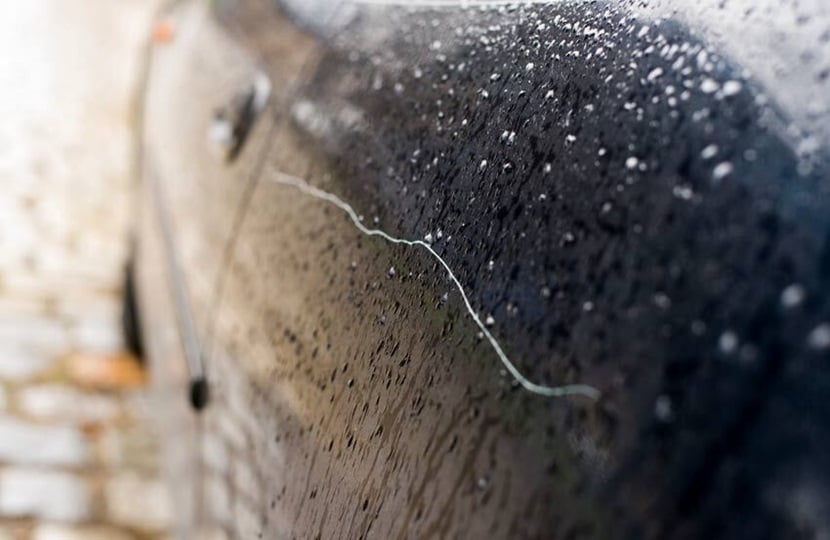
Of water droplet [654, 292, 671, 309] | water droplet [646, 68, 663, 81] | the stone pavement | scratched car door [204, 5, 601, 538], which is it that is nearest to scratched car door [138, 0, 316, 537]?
scratched car door [204, 5, 601, 538]

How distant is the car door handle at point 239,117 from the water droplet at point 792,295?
3.11 ft

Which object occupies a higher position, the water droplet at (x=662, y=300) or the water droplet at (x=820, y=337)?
the water droplet at (x=820, y=337)

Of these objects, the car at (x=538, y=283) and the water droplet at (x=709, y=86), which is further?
the water droplet at (x=709, y=86)

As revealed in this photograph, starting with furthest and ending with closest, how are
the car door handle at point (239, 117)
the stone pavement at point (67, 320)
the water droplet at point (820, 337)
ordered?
the stone pavement at point (67, 320) → the car door handle at point (239, 117) → the water droplet at point (820, 337)

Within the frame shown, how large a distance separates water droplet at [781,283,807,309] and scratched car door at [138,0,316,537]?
2.87ft

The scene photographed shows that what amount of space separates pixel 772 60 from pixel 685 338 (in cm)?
21

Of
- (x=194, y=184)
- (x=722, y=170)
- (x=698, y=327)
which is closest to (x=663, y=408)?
(x=698, y=327)

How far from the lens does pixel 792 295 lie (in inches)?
20.2

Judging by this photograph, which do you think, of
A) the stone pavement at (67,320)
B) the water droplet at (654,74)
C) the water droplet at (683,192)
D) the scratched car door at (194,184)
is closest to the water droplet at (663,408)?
the water droplet at (683,192)

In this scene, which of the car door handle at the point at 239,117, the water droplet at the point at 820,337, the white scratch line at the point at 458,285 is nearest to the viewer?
the water droplet at the point at 820,337

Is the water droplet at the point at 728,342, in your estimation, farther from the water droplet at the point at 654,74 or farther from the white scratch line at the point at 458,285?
the water droplet at the point at 654,74

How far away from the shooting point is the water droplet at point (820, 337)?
489 millimetres

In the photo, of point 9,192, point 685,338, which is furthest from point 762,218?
point 9,192

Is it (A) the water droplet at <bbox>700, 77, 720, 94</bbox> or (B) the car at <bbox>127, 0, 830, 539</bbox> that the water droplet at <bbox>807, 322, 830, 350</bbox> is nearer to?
(B) the car at <bbox>127, 0, 830, 539</bbox>
